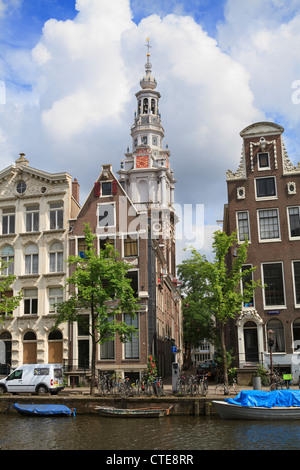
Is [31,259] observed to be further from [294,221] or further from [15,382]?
[294,221]

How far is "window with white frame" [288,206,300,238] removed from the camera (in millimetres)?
41281

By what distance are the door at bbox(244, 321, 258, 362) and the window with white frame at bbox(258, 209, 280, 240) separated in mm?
7220

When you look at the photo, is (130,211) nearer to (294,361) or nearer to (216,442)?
(294,361)

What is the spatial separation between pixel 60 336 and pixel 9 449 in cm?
2350

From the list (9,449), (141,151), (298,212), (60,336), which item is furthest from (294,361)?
(141,151)

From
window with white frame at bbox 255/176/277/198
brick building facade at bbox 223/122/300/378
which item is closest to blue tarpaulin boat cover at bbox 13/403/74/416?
brick building facade at bbox 223/122/300/378

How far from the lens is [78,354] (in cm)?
4362

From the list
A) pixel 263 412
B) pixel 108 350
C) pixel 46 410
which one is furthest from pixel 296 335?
pixel 46 410

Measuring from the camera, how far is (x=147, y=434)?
966 inches

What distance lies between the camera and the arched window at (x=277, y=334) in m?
39.6

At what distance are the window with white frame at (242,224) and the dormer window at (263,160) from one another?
13.7 feet

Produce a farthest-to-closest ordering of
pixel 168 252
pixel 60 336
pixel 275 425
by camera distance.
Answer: pixel 168 252 → pixel 60 336 → pixel 275 425

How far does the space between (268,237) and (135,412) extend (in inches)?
752

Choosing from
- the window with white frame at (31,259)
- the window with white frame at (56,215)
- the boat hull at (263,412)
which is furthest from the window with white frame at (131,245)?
the boat hull at (263,412)
